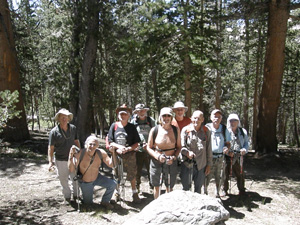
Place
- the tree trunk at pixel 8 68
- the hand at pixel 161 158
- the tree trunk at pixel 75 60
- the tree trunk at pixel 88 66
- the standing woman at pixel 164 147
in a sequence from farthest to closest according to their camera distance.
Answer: the tree trunk at pixel 75 60 < the tree trunk at pixel 88 66 < the tree trunk at pixel 8 68 < the standing woman at pixel 164 147 < the hand at pixel 161 158

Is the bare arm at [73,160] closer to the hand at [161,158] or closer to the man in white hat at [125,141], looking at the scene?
the man in white hat at [125,141]

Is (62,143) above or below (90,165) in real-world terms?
above

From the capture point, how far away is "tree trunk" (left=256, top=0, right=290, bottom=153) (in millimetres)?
10492

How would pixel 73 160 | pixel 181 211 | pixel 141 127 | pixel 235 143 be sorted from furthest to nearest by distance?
pixel 141 127
pixel 235 143
pixel 73 160
pixel 181 211

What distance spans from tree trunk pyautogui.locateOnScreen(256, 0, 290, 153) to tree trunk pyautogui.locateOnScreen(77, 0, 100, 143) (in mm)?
6888

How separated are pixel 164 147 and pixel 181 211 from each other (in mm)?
1535

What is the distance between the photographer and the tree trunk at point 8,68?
36.9 ft

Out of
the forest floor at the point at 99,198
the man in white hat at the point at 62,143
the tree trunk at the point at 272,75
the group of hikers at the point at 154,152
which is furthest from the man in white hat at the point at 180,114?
the tree trunk at the point at 272,75

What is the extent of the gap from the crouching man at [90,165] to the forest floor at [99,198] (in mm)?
365

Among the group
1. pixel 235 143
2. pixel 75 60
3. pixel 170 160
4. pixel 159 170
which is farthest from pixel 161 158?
pixel 75 60

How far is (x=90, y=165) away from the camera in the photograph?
5.44m

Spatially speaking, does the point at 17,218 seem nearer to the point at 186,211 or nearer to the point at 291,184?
the point at 186,211

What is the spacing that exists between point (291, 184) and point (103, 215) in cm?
568

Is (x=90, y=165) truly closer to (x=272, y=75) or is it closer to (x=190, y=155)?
(x=190, y=155)
